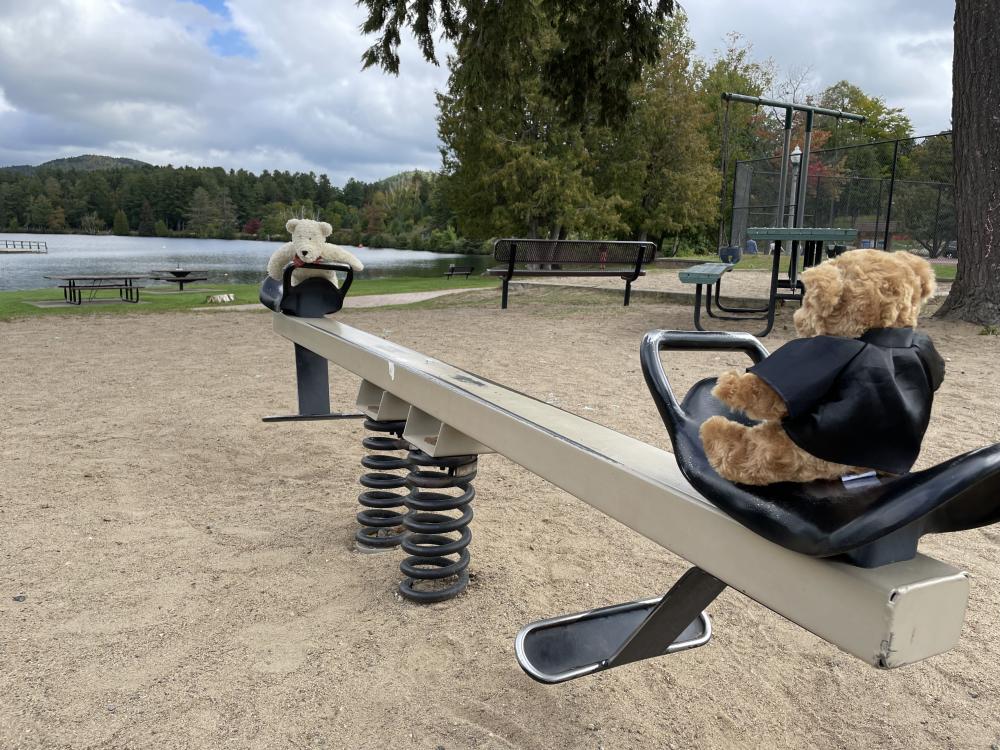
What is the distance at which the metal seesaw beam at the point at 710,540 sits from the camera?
1087 mm

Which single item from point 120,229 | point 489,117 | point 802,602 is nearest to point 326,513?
point 802,602

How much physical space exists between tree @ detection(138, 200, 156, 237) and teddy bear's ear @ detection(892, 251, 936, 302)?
109 meters

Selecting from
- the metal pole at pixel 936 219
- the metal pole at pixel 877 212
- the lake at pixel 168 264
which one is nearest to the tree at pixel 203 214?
the lake at pixel 168 264

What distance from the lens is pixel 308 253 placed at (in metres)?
3.84

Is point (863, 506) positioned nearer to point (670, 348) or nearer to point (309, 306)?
point (670, 348)

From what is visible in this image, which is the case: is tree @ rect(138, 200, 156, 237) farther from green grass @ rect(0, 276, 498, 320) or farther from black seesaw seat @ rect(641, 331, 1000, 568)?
black seesaw seat @ rect(641, 331, 1000, 568)

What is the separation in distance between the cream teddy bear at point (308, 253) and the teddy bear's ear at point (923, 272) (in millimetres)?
2966

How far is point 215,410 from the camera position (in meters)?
5.20

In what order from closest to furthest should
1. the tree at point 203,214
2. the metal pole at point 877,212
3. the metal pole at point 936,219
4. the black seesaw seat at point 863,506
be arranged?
the black seesaw seat at point 863,506 → the metal pole at point 936,219 → the metal pole at point 877,212 → the tree at point 203,214

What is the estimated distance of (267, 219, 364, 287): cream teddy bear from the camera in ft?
12.7

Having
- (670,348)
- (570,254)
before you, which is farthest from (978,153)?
(670,348)

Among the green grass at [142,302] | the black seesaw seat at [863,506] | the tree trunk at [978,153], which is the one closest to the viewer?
the black seesaw seat at [863,506]

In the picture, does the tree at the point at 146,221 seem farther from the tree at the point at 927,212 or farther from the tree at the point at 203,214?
the tree at the point at 927,212

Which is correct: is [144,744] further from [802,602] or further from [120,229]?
[120,229]
